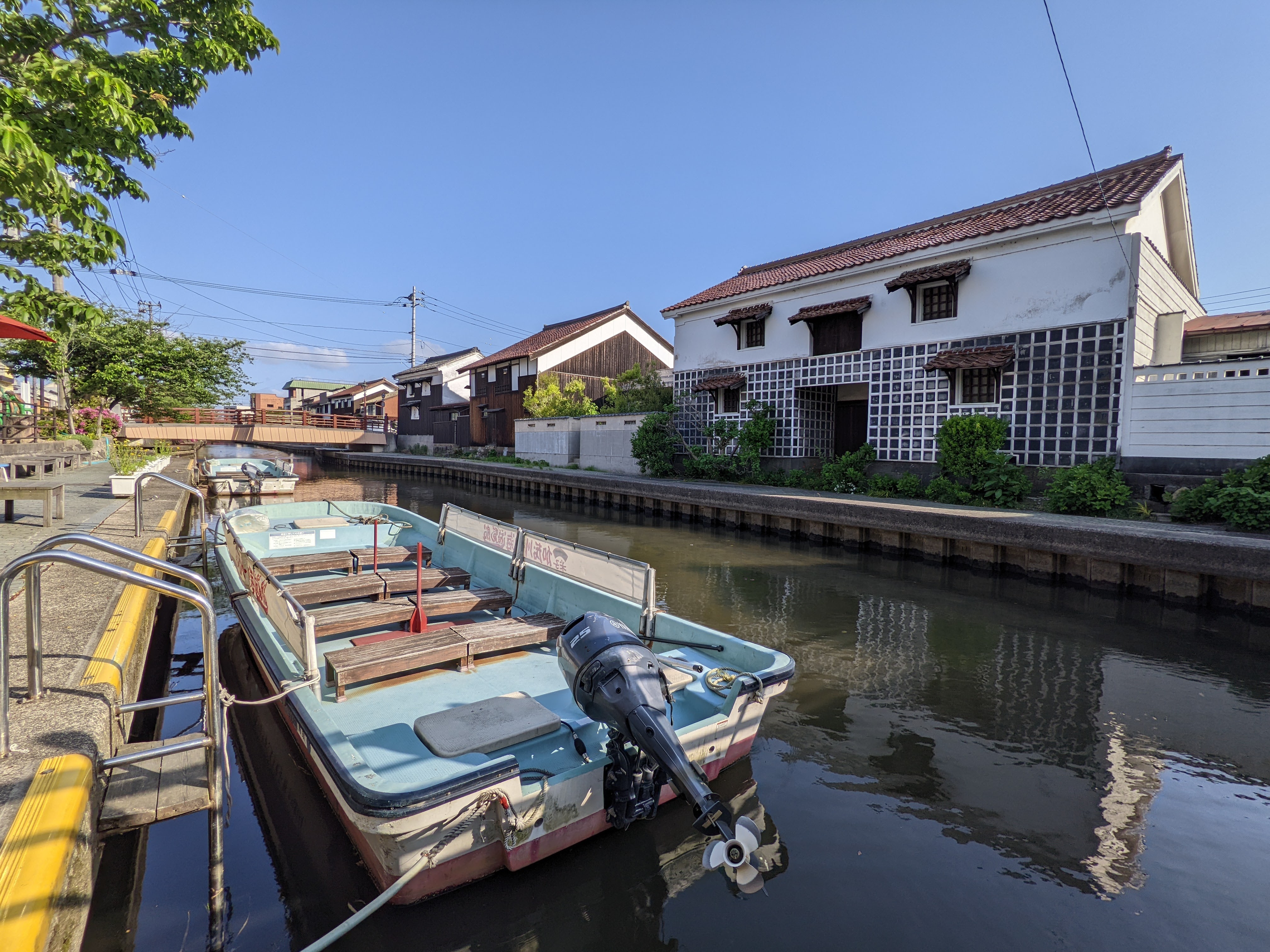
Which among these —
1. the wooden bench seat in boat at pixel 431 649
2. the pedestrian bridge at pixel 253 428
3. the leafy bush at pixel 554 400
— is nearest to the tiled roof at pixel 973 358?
the wooden bench seat in boat at pixel 431 649

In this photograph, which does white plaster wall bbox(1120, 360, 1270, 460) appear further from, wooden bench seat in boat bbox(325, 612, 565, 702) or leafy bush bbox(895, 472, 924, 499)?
wooden bench seat in boat bbox(325, 612, 565, 702)

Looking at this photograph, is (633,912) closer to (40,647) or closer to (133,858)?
(133,858)

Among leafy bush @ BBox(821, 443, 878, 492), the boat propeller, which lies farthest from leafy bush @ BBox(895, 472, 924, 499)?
the boat propeller

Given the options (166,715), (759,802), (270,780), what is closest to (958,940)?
(759,802)

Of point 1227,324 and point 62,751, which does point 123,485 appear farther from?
point 1227,324

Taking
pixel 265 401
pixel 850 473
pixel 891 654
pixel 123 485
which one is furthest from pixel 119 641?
pixel 265 401

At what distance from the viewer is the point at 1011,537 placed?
29.8ft

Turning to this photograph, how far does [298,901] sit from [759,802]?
240 cm

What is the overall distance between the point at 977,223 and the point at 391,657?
16219 millimetres

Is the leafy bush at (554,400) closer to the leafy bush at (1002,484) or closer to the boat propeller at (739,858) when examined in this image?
the leafy bush at (1002,484)

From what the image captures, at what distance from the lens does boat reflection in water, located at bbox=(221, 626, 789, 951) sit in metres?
2.61

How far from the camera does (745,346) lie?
59.5ft

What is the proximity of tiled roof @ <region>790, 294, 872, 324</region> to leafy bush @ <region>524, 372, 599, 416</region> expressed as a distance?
11001mm

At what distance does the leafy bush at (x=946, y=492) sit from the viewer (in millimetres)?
12461
